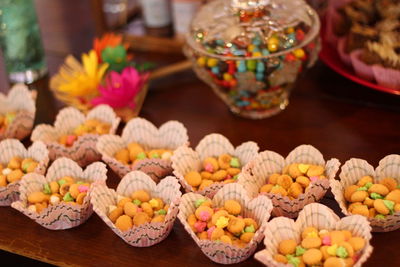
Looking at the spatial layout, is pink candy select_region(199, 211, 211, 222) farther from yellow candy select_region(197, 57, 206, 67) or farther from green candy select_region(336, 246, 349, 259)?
yellow candy select_region(197, 57, 206, 67)

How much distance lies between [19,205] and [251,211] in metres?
0.36

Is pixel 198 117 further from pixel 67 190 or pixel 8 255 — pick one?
pixel 8 255

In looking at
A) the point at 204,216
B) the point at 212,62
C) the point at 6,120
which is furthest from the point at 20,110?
the point at 204,216

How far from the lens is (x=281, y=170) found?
3.21 ft

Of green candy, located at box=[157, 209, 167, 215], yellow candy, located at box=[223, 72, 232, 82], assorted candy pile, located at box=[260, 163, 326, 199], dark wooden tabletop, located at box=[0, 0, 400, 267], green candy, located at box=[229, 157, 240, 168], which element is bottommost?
dark wooden tabletop, located at box=[0, 0, 400, 267]

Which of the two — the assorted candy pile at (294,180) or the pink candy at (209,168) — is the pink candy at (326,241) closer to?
the assorted candy pile at (294,180)

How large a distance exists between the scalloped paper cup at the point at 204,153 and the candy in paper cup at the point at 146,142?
3 centimetres

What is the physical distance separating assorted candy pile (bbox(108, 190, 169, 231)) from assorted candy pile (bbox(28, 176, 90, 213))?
2.5 inches

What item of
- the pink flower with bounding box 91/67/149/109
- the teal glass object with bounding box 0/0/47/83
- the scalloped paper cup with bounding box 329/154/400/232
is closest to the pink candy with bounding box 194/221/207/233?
the scalloped paper cup with bounding box 329/154/400/232

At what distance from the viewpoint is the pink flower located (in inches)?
46.9

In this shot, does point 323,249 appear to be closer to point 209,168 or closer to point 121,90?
point 209,168

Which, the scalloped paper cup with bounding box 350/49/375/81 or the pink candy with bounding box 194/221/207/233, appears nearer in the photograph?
the pink candy with bounding box 194/221/207/233

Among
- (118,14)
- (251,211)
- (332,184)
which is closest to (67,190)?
(251,211)

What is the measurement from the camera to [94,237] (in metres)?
0.94
